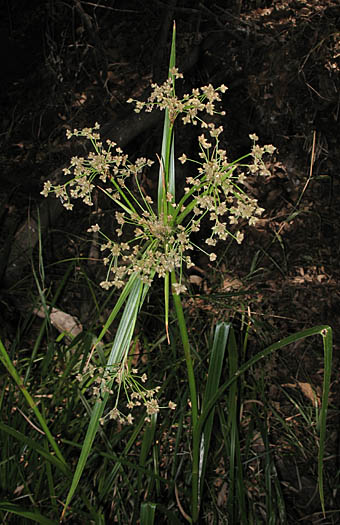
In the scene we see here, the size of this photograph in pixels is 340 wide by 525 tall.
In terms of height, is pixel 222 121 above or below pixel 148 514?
above

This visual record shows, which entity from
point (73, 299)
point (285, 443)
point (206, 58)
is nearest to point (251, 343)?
point (285, 443)

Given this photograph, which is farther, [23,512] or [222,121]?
[222,121]

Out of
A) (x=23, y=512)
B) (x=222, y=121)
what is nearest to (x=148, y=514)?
(x=23, y=512)

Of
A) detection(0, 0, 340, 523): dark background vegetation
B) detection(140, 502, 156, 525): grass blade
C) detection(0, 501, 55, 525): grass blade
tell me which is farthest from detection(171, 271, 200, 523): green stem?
detection(0, 0, 340, 523): dark background vegetation

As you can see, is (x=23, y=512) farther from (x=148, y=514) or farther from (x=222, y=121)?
(x=222, y=121)

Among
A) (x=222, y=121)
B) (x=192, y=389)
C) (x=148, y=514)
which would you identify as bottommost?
(x=148, y=514)

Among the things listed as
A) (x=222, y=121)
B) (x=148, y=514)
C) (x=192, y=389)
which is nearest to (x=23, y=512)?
(x=148, y=514)

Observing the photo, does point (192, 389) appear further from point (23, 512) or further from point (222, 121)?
point (222, 121)

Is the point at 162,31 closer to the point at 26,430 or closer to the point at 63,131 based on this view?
the point at 63,131
